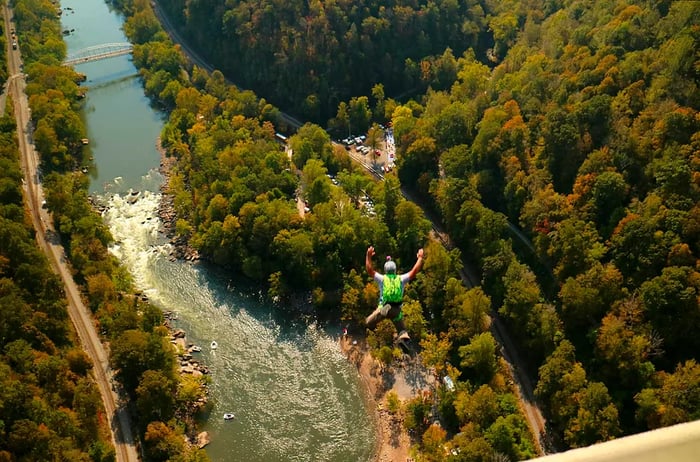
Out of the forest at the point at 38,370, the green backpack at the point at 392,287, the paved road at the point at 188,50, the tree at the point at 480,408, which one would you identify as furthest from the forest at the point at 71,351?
the paved road at the point at 188,50

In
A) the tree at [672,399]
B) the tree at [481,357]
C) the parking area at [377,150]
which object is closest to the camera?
the tree at [672,399]

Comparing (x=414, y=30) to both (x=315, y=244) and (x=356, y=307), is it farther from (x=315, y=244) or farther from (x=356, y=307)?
(x=356, y=307)

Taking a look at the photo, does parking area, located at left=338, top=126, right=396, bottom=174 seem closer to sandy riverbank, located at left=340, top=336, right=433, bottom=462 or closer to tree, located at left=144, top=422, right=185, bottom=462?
sandy riverbank, located at left=340, top=336, right=433, bottom=462

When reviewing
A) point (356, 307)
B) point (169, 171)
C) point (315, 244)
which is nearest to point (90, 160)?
point (169, 171)

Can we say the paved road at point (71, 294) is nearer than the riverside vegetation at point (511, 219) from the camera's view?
No

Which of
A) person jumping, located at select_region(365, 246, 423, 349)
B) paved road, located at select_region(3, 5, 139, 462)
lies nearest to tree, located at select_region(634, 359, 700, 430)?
person jumping, located at select_region(365, 246, 423, 349)

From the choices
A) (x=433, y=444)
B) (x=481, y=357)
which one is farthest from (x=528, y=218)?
(x=433, y=444)

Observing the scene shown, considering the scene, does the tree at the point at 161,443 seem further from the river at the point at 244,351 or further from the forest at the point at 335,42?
the forest at the point at 335,42
